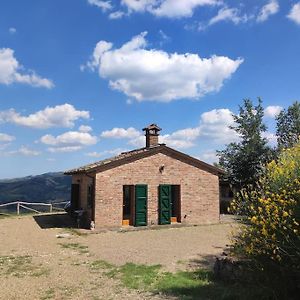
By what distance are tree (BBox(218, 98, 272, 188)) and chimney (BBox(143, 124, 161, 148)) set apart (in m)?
10.7

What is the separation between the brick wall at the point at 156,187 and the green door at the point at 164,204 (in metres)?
0.24

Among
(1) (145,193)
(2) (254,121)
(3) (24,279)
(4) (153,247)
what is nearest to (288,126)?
(2) (254,121)

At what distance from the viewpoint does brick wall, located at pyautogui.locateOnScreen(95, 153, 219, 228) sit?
18.8m

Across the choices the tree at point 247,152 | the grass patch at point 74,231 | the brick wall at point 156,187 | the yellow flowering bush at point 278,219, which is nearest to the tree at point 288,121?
the tree at point 247,152

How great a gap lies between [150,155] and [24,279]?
37.3ft

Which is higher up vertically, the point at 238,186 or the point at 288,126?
the point at 288,126

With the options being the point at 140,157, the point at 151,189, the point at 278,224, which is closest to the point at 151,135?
the point at 140,157

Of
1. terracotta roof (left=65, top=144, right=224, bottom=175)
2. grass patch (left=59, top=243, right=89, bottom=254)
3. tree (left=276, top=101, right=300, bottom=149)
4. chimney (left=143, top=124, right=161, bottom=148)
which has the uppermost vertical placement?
tree (left=276, top=101, right=300, bottom=149)

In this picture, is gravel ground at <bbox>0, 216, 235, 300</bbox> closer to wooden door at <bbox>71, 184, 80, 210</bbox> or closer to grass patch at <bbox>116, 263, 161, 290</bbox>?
grass patch at <bbox>116, 263, 161, 290</bbox>

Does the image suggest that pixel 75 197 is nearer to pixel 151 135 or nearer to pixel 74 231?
pixel 74 231

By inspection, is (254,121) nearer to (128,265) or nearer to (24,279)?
(128,265)

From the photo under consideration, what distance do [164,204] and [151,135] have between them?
179 inches

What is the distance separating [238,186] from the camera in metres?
32.3

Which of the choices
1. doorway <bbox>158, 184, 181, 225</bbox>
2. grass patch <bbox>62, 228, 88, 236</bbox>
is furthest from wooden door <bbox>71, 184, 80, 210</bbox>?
doorway <bbox>158, 184, 181, 225</bbox>
